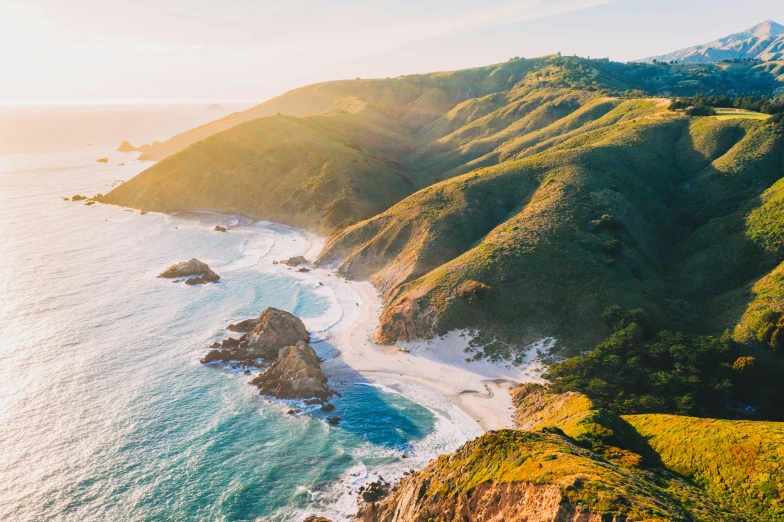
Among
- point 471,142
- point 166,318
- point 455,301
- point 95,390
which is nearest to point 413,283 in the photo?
point 455,301

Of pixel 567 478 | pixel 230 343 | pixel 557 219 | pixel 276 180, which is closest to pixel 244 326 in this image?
pixel 230 343

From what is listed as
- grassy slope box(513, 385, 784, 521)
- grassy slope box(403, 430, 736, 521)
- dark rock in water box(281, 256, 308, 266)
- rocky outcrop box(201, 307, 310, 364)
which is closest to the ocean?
rocky outcrop box(201, 307, 310, 364)

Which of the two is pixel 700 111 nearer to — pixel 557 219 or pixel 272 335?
pixel 557 219

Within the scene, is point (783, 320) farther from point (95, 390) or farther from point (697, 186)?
point (95, 390)

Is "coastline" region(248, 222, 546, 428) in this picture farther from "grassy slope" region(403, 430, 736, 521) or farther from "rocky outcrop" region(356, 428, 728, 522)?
"grassy slope" region(403, 430, 736, 521)

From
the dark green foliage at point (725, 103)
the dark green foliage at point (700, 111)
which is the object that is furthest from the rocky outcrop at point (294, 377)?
the dark green foliage at point (725, 103)

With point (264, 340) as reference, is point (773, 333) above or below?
above
